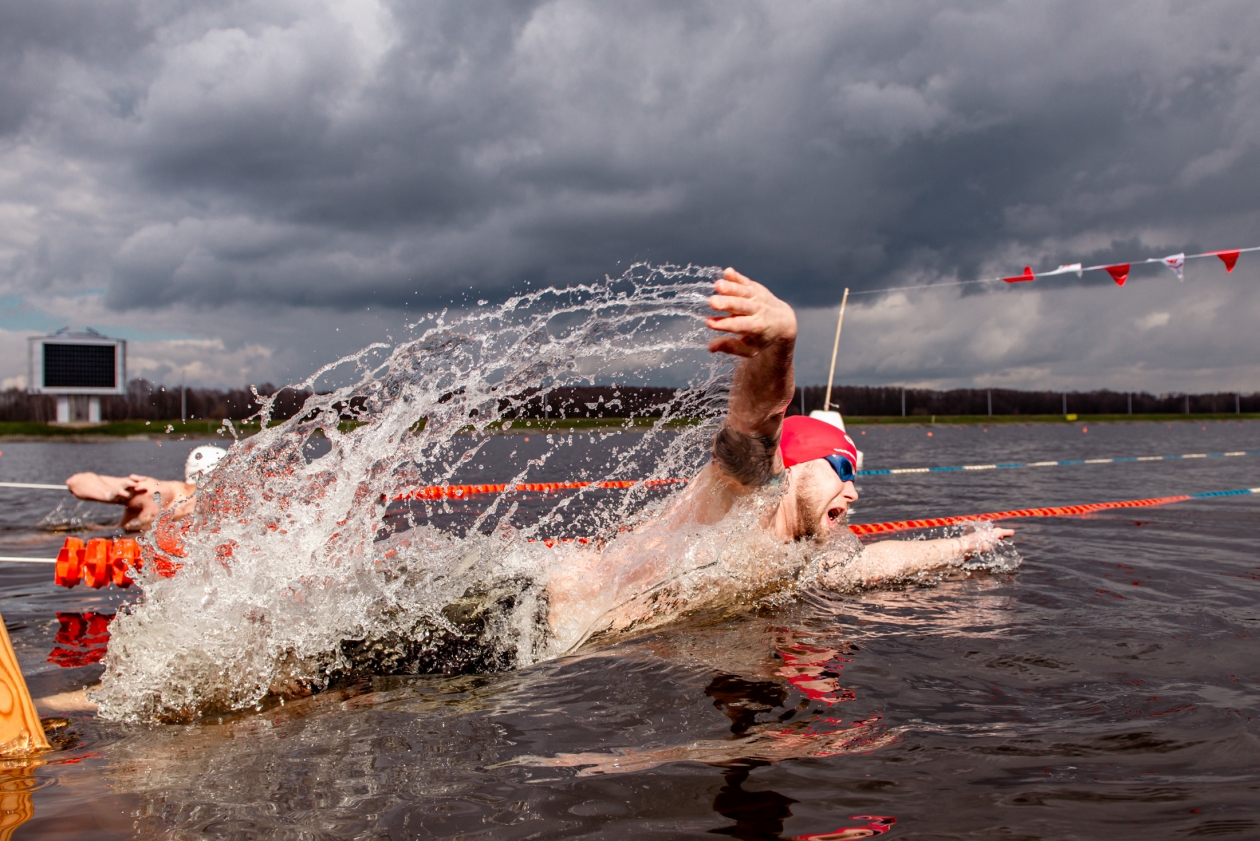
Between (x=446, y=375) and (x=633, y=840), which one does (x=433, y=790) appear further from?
(x=446, y=375)

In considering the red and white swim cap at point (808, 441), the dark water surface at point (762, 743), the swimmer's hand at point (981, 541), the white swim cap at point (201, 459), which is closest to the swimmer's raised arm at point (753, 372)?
the dark water surface at point (762, 743)

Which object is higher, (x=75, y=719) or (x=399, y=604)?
(x=399, y=604)

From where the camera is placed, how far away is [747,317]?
2725 mm

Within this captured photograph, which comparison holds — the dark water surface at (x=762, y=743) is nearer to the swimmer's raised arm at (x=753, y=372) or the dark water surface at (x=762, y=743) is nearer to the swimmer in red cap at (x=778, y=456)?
the swimmer in red cap at (x=778, y=456)

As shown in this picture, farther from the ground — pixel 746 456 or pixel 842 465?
pixel 746 456

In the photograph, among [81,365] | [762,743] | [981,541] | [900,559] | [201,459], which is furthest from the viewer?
[81,365]

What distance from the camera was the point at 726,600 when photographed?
15.2ft

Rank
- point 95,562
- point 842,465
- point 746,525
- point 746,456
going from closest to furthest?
point 746,456 → point 746,525 → point 842,465 → point 95,562

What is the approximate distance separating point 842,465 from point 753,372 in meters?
2.33

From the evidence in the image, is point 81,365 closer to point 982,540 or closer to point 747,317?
point 982,540

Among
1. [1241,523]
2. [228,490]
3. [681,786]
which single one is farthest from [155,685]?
[1241,523]

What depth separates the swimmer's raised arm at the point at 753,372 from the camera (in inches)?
108

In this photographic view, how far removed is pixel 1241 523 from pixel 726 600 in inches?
277

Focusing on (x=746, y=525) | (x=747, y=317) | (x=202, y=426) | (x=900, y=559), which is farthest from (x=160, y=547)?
(x=202, y=426)
